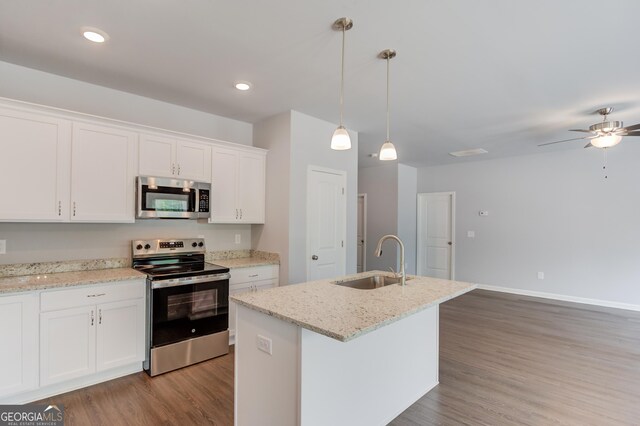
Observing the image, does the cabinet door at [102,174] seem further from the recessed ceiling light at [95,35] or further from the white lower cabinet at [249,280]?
the white lower cabinet at [249,280]

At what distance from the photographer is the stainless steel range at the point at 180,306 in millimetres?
2918

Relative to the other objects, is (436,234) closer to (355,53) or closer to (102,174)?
(355,53)

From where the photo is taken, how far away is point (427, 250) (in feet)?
24.7

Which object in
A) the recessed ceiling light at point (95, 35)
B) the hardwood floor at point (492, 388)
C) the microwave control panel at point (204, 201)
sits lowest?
the hardwood floor at point (492, 388)

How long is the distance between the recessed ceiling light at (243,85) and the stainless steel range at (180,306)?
1769mm

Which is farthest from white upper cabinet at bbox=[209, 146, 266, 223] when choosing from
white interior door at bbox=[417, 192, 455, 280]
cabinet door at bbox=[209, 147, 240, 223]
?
white interior door at bbox=[417, 192, 455, 280]

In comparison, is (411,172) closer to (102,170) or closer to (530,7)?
(530,7)

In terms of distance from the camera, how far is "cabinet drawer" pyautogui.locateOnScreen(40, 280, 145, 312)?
97.7 inches

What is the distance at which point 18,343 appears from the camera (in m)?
2.35

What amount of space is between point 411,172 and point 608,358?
4851 millimetres

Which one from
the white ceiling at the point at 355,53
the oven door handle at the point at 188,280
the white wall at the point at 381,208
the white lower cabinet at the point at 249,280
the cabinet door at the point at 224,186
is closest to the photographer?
the white ceiling at the point at 355,53

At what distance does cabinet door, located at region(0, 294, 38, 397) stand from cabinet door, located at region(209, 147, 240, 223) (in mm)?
1691

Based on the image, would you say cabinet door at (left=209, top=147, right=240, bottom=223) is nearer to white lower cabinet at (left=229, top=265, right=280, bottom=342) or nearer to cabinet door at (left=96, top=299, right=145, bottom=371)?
white lower cabinet at (left=229, top=265, right=280, bottom=342)

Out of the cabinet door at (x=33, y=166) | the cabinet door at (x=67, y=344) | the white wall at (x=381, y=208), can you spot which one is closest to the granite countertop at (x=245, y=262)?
the cabinet door at (x=67, y=344)
